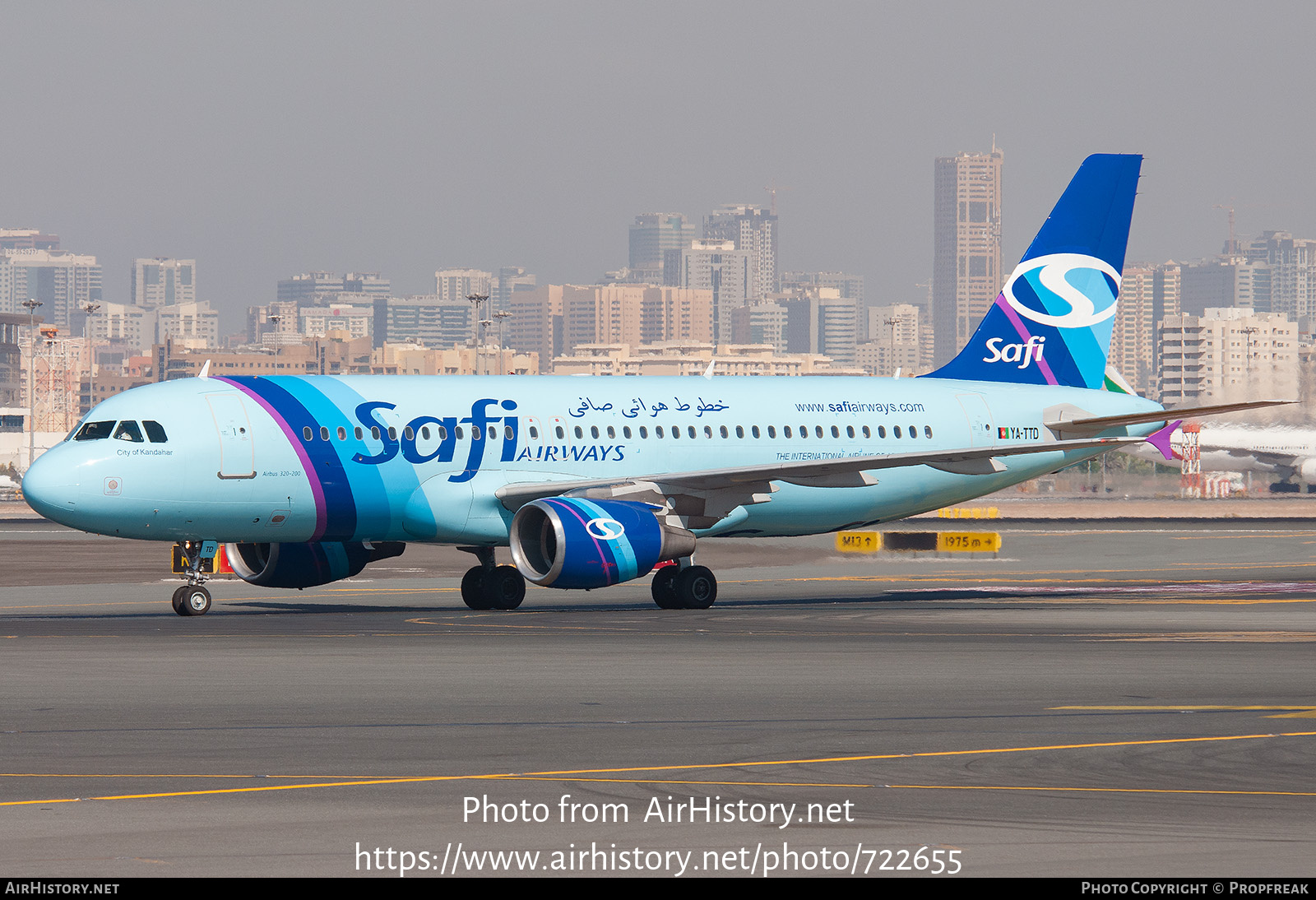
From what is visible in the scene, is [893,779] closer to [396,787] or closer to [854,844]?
[854,844]

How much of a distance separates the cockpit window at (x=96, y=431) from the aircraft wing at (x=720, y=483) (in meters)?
7.63

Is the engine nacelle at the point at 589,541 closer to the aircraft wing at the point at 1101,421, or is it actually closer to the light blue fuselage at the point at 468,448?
the light blue fuselage at the point at 468,448

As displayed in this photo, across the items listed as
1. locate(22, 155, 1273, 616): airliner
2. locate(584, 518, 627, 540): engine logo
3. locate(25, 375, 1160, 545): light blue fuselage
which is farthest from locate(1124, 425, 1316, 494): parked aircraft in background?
locate(584, 518, 627, 540): engine logo

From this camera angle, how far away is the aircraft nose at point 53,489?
113ft

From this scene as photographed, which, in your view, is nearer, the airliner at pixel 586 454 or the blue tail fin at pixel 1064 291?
the airliner at pixel 586 454

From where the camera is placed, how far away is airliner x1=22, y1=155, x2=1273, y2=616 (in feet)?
116

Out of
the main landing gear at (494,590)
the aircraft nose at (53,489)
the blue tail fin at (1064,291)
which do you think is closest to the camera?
the aircraft nose at (53,489)

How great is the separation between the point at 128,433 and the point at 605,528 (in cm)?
914

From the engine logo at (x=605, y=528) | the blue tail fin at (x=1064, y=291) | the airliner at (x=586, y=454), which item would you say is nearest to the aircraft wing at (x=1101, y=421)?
the airliner at (x=586, y=454)

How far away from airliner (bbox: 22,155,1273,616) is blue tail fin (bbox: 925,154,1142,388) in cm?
5

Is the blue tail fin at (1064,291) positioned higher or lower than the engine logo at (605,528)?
higher

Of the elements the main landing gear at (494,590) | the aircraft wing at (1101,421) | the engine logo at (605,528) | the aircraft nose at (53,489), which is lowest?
the main landing gear at (494,590)

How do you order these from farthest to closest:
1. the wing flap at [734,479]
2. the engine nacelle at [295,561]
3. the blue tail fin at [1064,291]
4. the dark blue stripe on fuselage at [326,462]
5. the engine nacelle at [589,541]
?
the blue tail fin at [1064,291] < the engine nacelle at [295,561] < the wing flap at [734,479] < the dark blue stripe on fuselage at [326,462] < the engine nacelle at [589,541]
